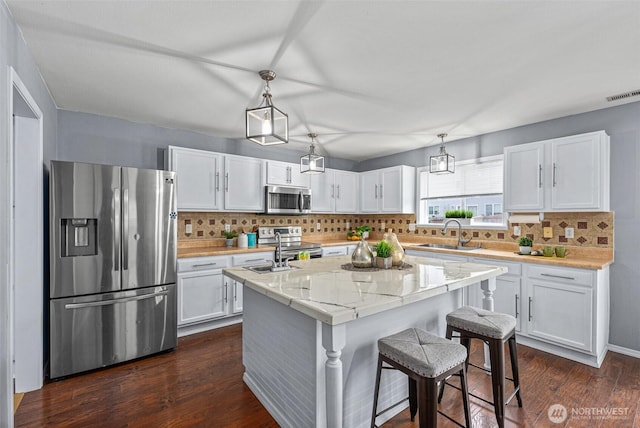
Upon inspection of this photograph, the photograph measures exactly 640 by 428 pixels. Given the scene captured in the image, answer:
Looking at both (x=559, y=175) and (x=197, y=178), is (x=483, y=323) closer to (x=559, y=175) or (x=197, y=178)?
(x=559, y=175)

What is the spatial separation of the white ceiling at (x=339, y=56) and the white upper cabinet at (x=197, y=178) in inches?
18.3

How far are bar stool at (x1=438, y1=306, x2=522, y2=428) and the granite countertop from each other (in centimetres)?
26

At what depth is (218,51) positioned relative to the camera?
2.03 meters

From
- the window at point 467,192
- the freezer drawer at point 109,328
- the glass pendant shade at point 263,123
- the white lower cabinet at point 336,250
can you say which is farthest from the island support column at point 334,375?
the window at point 467,192

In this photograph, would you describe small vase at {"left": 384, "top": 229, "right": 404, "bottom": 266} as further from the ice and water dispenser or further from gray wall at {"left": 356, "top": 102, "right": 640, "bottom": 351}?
the ice and water dispenser

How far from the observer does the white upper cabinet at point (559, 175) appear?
288 centimetres

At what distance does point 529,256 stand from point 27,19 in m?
4.41

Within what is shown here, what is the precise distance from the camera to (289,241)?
4.64m

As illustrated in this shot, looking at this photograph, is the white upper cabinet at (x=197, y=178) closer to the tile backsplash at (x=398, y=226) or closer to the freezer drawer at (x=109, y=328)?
the tile backsplash at (x=398, y=226)

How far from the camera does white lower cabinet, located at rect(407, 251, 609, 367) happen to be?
105 inches

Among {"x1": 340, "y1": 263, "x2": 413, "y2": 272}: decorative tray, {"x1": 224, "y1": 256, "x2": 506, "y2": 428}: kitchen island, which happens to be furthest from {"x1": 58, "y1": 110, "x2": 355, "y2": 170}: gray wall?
{"x1": 340, "y1": 263, "x2": 413, "y2": 272}: decorative tray

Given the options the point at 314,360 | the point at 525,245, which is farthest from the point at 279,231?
the point at 525,245

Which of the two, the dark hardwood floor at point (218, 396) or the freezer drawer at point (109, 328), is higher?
the freezer drawer at point (109, 328)

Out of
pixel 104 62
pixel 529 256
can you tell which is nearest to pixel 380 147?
pixel 529 256
